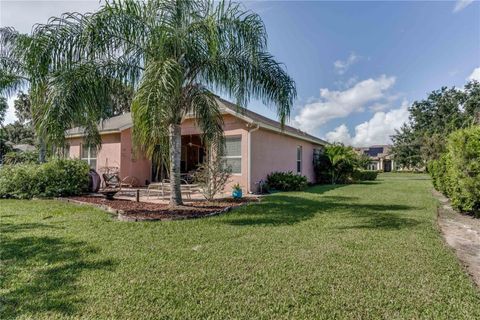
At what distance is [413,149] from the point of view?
4466cm

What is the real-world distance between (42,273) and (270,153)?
11.8m

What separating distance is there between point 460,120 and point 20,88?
154 ft

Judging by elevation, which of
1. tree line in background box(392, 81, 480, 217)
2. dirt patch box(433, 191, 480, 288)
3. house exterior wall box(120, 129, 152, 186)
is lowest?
dirt patch box(433, 191, 480, 288)

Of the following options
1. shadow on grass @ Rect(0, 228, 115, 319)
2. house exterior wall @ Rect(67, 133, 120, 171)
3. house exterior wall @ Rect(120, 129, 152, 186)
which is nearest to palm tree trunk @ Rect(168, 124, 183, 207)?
shadow on grass @ Rect(0, 228, 115, 319)

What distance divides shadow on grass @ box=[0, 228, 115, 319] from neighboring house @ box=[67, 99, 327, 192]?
5095mm

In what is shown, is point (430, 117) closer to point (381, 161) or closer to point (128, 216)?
point (381, 161)

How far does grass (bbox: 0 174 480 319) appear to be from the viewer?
2879 millimetres

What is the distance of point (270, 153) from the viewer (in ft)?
47.5

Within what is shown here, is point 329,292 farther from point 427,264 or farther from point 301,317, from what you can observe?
point 427,264

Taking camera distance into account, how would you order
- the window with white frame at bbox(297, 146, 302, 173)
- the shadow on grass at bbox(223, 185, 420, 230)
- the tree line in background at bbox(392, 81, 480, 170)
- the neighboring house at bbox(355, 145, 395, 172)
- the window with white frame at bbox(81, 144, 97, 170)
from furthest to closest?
the neighboring house at bbox(355, 145, 395, 172) → the tree line in background at bbox(392, 81, 480, 170) → the window with white frame at bbox(297, 146, 302, 173) → the window with white frame at bbox(81, 144, 97, 170) → the shadow on grass at bbox(223, 185, 420, 230)

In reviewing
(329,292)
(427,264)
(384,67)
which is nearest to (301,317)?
(329,292)

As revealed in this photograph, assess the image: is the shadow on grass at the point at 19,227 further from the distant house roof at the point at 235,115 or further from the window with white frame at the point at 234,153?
the window with white frame at the point at 234,153

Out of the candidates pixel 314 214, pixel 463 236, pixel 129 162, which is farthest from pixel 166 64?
pixel 129 162

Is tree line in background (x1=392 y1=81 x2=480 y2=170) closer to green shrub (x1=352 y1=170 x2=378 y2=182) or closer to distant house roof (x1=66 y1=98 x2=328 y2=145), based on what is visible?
green shrub (x1=352 y1=170 x2=378 y2=182)
